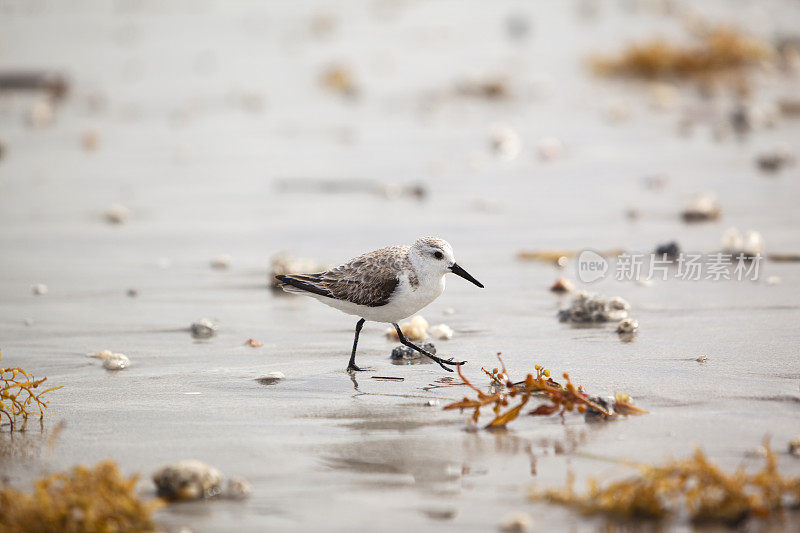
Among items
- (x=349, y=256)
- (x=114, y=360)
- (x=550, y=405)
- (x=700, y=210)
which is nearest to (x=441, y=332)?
(x=550, y=405)

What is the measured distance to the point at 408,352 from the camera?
730 centimetres

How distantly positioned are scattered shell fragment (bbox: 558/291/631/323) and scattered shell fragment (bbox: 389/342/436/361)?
4.38 feet

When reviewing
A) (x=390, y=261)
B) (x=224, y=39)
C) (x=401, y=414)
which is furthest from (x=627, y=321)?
(x=224, y=39)

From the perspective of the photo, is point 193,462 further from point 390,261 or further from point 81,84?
point 81,84

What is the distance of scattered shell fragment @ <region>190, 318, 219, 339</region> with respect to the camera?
7949 mm

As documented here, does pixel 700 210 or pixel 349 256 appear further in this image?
pixel 700 210

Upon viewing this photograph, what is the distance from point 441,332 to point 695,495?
353 centimetres

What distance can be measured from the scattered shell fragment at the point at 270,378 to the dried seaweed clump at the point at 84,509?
226 cm

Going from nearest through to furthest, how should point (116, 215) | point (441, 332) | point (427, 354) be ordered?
point (427, 354), point (441, 332), point (116, 215)

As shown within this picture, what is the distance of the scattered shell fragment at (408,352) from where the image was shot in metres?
7.28

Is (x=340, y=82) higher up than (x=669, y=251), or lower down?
higher up

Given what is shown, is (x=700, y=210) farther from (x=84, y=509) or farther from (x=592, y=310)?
(x=84, y=509)

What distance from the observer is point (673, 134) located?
653 inches

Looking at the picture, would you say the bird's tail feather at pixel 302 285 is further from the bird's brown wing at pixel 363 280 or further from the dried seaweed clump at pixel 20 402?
the dried seaweed clump at pixel 20 402
